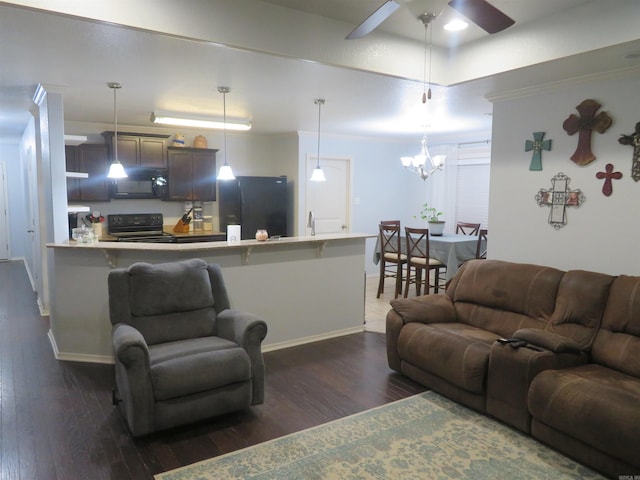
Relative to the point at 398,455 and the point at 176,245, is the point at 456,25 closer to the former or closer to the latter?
the point at 176,245

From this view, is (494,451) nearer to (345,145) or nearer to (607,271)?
(607,271)

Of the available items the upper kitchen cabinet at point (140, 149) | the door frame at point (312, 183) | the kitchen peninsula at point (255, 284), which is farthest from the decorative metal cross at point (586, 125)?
the upper kitchen cabinet at point (140, 149)

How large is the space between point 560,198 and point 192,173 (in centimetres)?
470

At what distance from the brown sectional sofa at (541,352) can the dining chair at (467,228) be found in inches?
120

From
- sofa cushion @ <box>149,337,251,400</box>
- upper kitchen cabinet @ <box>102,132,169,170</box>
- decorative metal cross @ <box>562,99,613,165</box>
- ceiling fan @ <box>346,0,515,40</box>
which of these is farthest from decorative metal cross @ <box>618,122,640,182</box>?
upper kitchen cabinet @ <box>102,132,169,170</box>

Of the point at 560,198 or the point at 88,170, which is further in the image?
the point at 88,170

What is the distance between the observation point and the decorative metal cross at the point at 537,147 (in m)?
3.86

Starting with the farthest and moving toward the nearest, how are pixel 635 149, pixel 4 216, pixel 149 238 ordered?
1. pixel 4 216
2. pixel 149 238
3. pixel 635 149

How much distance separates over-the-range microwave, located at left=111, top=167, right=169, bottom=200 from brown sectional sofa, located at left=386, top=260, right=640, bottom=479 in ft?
13.4

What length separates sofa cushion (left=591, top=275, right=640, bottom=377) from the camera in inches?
106

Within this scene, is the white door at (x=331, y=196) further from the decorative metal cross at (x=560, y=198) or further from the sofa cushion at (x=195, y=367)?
the sofa cushion at (x=195, y=367)

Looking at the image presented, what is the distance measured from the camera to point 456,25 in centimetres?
316

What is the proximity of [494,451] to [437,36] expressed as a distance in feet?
9.53

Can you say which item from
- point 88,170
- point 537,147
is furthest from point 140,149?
point 537,147
